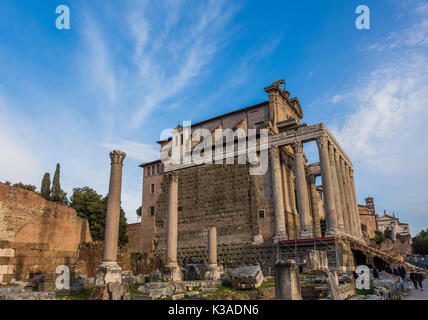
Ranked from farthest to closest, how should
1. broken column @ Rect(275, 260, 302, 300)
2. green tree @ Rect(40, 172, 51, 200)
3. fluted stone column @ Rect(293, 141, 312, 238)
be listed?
green tree @ Rect(40, 172, 51, 200), fluted stone column @ Rect(293, 141, 312, 238), broken column @ Rect(275, 260, 302, 300)

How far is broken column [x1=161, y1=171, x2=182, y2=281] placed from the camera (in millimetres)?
15813

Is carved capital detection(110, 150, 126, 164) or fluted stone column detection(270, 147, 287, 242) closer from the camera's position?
carved capital detection(110, 150, 126, 164)

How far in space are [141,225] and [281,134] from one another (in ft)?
61.3

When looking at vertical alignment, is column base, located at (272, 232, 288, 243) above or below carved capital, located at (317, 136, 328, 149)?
below

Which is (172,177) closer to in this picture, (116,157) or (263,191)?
(116,157)

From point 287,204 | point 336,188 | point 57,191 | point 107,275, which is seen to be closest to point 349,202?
point 336,188

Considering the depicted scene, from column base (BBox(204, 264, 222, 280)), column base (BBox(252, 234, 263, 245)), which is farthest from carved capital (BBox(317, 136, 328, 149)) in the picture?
column base (BBox(204, 264, 222, 280))

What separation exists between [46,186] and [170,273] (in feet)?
98.9

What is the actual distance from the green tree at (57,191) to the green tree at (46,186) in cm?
65

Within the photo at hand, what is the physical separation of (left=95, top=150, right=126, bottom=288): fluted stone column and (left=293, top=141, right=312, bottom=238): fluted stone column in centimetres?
Answer: 1471

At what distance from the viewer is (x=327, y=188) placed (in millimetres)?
23016

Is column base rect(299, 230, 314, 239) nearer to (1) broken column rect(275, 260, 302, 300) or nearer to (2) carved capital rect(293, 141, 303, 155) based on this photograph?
(2) carved capital rect(293, 141, 303, 155)
